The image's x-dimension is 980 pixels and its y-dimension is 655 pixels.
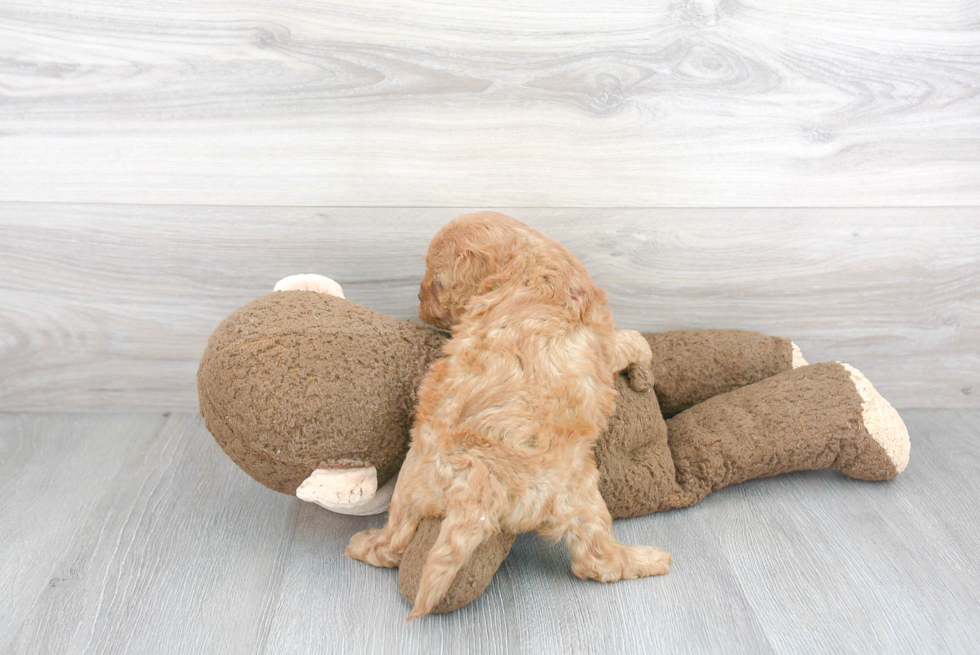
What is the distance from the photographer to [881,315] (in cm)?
150

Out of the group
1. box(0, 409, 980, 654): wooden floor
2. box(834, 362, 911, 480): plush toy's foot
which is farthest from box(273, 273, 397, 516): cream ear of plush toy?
box(834, 362, 911, 480): plush toy's foot

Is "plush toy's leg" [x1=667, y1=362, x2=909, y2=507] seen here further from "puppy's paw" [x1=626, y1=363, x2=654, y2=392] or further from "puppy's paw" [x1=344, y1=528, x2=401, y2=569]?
"puppy's paw" [x1=344, y1=528, x2=401, y2=569]

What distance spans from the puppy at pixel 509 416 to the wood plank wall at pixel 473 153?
0.35 m

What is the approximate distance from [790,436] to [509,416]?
0.59 m

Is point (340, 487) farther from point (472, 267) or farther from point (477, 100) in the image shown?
point (477, 100)

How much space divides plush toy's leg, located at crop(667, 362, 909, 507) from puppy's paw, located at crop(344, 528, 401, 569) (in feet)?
1.62

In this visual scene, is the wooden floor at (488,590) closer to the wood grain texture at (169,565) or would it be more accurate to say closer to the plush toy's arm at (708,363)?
the wood grain texture at (169,565)

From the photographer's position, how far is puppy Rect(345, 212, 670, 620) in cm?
91

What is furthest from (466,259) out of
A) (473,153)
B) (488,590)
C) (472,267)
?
(488,590)

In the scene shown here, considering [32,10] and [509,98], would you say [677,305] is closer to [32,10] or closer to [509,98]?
[509,98]

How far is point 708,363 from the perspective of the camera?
1346 mm

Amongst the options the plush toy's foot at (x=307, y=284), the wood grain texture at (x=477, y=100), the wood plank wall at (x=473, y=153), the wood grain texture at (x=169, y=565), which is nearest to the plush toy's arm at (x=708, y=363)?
the wood plank wall at (x=473, y=153)

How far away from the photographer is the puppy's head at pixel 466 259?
1.03 meters

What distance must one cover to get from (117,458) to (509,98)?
41.3 inches
